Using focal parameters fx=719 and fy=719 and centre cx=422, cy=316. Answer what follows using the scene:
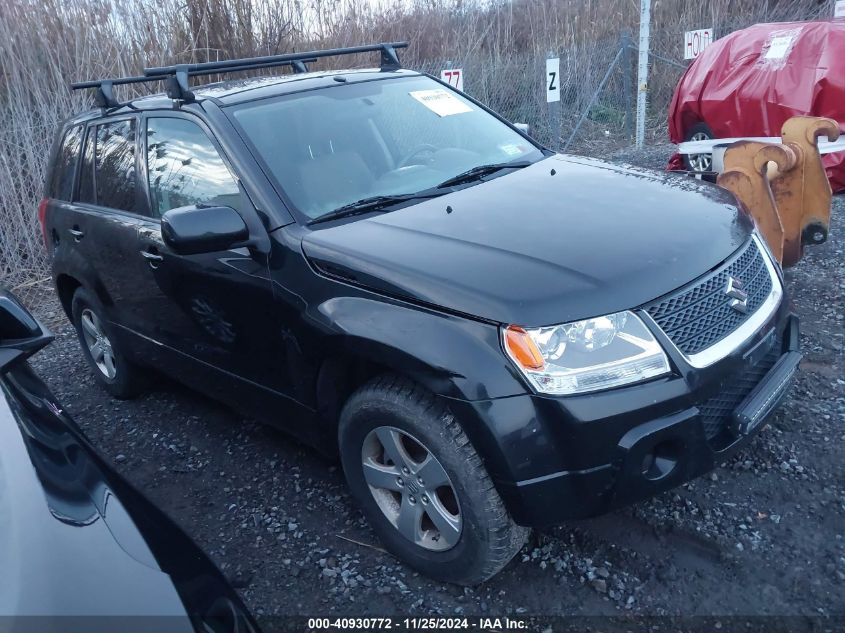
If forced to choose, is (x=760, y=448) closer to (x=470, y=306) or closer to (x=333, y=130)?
(x=470, y=306)

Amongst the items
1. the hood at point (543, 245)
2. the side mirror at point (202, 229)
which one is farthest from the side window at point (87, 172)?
the hood at point (543, 245)

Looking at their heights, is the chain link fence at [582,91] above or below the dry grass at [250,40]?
below

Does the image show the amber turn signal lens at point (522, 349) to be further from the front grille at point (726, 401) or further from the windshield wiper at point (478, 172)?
the windshield wiper at point (478, 172)

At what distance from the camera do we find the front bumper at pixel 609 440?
7.20 feet

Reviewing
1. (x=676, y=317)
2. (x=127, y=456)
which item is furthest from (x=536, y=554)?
(x=127, y=456)

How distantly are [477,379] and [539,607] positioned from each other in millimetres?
949

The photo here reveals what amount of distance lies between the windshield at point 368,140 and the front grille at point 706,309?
1279 mm

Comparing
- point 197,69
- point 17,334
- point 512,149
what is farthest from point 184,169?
point 512,149

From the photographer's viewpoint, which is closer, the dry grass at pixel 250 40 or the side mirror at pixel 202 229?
the side mirror at pixel 202 229

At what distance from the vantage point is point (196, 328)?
11.3 ft

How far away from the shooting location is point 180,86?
3398mm

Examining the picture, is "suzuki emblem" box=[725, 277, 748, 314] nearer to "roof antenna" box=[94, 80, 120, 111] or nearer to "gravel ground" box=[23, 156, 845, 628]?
"gravel ground" box=[23, 156, 845, 628]

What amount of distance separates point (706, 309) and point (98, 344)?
150 inches

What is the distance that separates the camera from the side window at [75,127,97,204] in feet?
13.8
